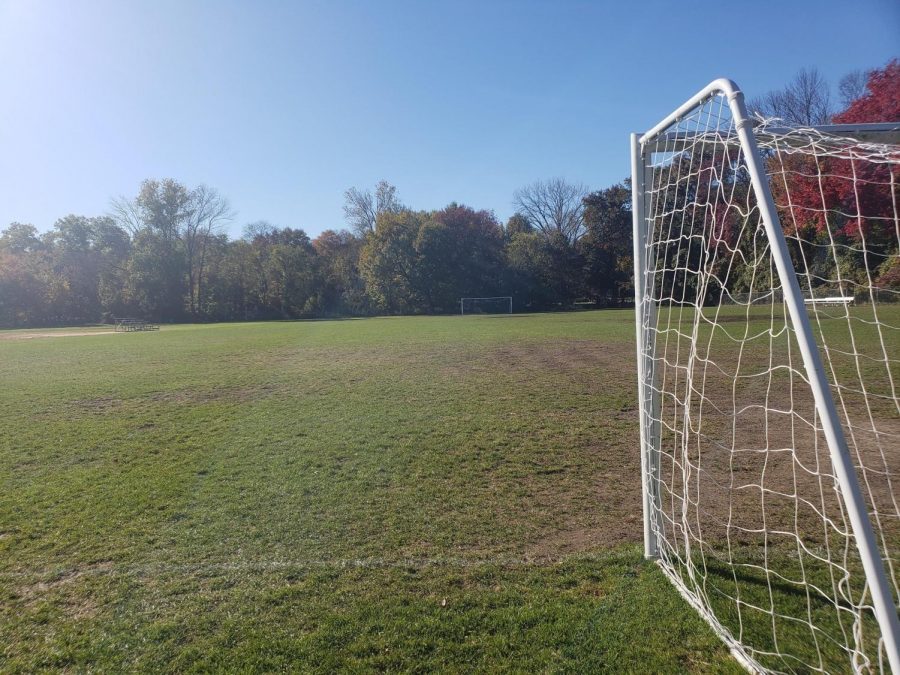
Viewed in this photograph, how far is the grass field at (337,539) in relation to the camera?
2.74 meters

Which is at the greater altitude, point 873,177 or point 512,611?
point 873,177

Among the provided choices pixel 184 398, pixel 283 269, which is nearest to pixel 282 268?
pixel 283 269

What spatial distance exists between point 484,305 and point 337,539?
147 feet

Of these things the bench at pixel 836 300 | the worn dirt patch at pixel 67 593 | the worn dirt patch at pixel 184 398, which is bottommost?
the worn dirt patch at pixel 67 593

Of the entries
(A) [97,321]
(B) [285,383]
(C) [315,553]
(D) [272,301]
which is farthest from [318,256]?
(C) [315,553]

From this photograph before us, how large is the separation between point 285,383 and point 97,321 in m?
51.1

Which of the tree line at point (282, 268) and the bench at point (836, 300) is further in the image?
the tree line at point (282, 268)

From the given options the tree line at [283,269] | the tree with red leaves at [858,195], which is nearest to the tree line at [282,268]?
the tree line at [283,269]

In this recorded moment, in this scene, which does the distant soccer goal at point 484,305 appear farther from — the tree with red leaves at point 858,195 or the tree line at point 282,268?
the tree with red leaves at point 858,195

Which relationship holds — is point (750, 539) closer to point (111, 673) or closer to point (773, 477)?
point (773, 477)

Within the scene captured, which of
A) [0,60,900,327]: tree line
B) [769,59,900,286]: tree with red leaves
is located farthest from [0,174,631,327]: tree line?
[769,59,900,286]: tree with red leaves

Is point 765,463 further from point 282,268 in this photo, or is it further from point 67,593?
point 282,268

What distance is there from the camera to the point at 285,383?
1078 cm

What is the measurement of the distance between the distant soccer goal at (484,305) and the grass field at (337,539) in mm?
39179
